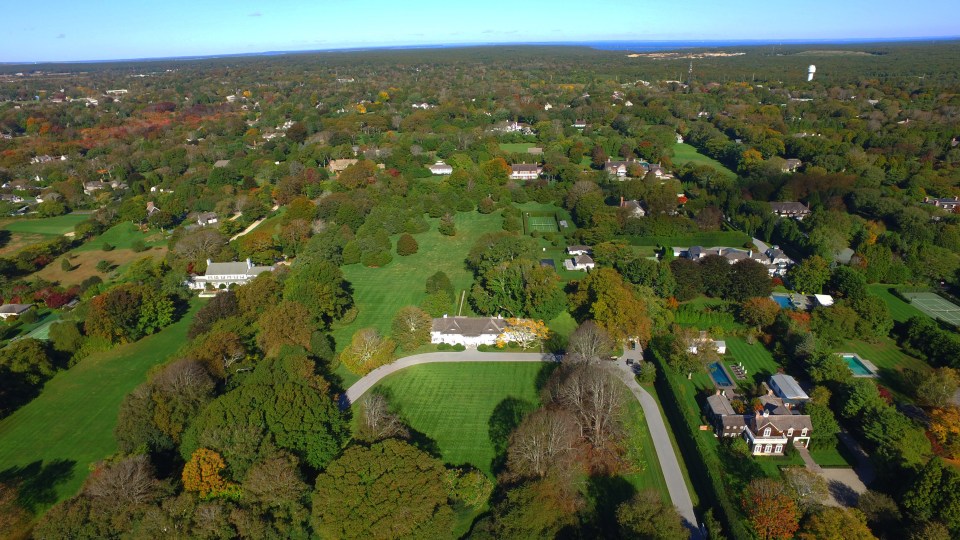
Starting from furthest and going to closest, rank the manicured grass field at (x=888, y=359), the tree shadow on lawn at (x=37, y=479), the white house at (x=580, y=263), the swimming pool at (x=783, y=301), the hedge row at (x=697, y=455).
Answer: the white house at (x=580, y=263)
the swimming pool at (x=783, y=301)
the manicured grass field at (x=888, y=359)
the tree shadow on lawn at (x=37, y=479)
the hedge row at (x=697, y=455)

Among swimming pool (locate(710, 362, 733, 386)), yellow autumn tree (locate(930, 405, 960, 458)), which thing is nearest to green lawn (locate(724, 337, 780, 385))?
swimming pool (locate(710, 362, 733, 386))

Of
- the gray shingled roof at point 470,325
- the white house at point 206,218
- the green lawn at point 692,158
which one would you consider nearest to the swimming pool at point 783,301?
the gray shingled roof at point 470,325

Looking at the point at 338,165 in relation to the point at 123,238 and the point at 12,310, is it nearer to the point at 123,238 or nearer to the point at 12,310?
the point at 123,238

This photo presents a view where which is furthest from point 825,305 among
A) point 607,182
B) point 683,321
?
point 607,182

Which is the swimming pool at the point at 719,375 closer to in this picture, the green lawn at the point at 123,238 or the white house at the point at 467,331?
the white house at the point at 467,331

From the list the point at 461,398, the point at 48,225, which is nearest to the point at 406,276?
the point at 461,398

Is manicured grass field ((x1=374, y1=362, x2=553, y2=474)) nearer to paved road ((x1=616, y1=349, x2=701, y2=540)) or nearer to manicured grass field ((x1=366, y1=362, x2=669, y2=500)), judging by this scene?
manicured grass field ((x1=366, y1=362, x2=669, y2=500))

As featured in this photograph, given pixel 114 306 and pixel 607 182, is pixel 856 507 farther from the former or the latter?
pixel 607 182
